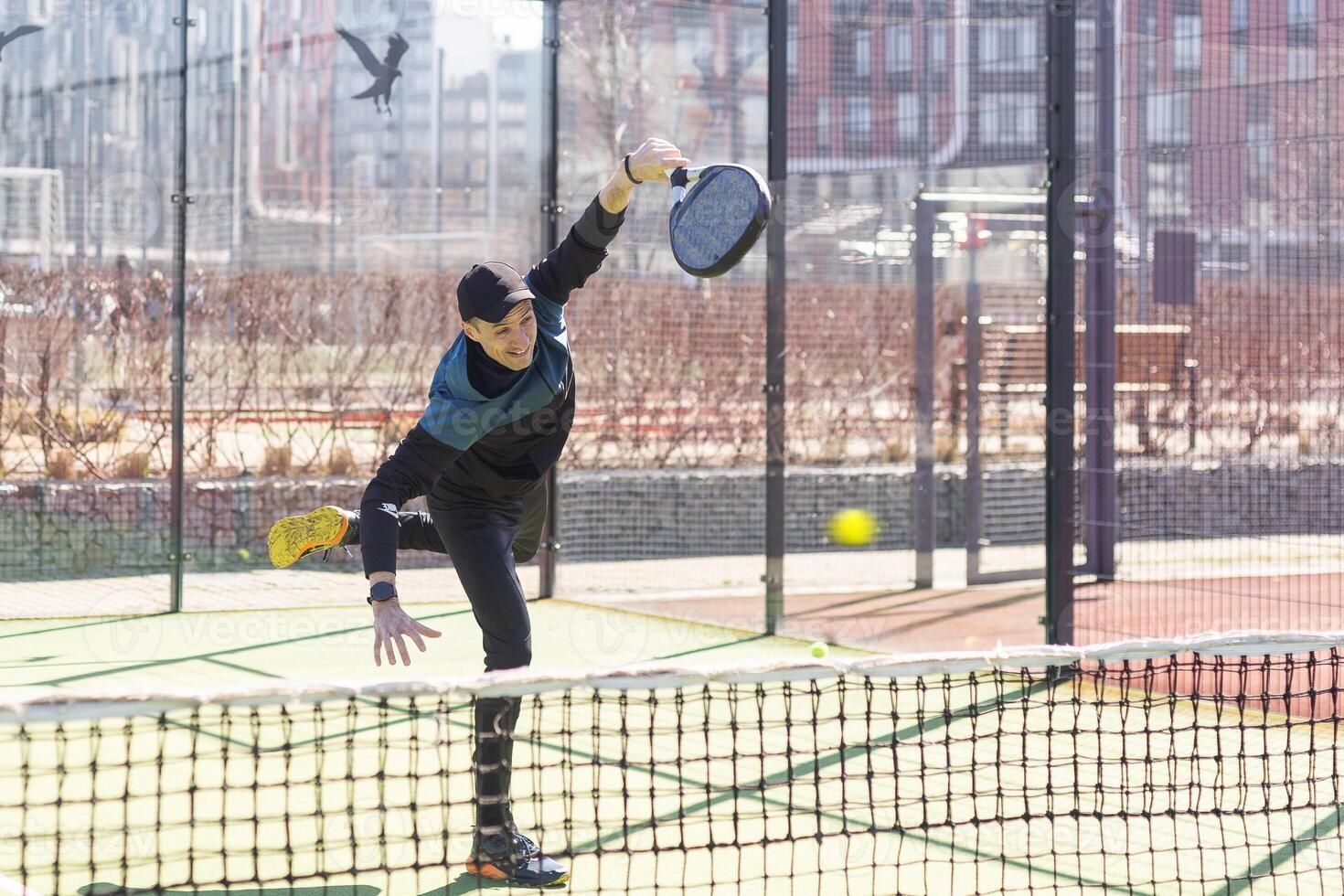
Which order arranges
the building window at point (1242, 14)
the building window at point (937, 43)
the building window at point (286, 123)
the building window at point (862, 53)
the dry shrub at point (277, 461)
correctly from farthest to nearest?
the dry shrub at point (277, 461)
the building window at point (286, 123)
the building window at point (937, 43)
the building window at point (862, 53)
the building window at point (1242, 14)

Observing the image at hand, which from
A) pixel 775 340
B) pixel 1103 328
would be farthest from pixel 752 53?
pixel 1103 328

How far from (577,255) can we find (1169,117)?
4.66 meters

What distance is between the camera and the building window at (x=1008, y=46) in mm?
8695

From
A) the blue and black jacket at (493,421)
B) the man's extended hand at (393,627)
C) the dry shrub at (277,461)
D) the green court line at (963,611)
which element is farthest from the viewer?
the dry shrub at (277,461)

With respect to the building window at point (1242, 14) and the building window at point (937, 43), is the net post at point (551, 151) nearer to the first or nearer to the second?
the building window at point (937, 43)

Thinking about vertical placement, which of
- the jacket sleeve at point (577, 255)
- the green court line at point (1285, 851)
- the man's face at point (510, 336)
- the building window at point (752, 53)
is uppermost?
the building window at point (752, 53)

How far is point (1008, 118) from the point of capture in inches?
348

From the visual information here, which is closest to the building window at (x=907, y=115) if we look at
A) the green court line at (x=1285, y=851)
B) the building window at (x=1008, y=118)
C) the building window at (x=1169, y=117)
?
the building window at (x=1008, y=118)

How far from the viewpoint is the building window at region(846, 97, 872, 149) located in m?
8.77

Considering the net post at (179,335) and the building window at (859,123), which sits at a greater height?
the building window at (859,123)

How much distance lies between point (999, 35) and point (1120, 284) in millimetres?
1558

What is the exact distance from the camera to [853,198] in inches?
379

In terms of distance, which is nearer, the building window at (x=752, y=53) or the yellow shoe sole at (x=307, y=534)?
the yellow shoe sole at (x=307, y=534)

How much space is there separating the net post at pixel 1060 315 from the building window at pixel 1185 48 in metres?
0.97
